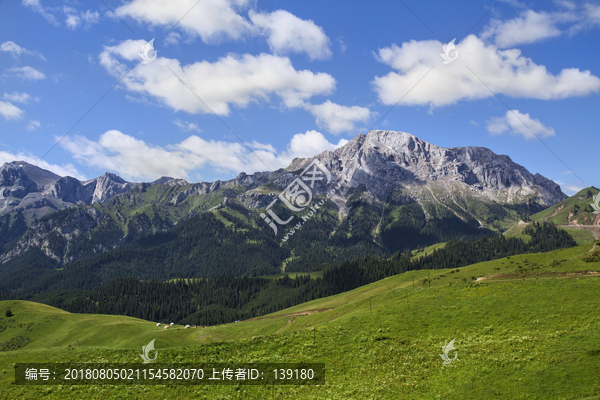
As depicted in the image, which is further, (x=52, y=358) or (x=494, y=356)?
(x=52, y=358)

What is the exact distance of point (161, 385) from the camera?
30.3m

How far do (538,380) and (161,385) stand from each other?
3275 cm

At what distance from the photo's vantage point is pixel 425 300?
5234 cm

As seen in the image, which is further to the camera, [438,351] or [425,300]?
[425,300]

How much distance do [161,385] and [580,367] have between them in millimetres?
36429

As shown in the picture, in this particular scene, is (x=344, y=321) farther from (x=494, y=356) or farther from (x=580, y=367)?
(x=580, y=367)

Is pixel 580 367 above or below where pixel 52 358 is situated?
below

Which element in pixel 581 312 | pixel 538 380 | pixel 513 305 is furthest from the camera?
pixel 513 305

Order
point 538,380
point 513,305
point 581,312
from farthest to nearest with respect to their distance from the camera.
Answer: point 513,305 < point 581,312 < point 538,380

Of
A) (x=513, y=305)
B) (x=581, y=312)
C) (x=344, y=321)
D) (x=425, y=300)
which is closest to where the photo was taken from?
(x=581, y=312)

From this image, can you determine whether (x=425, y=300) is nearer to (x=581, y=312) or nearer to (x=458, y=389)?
(x=581, y=312)

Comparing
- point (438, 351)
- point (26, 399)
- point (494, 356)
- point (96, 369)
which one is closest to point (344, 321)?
point (438, 351)

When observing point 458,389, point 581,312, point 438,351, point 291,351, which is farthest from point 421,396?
point 581,312

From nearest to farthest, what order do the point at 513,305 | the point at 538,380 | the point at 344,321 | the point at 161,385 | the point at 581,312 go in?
1. the point at 538,380
2. the point at 161,385
3. the point at 581,312
4. the point at 513,305
5. the point at 344,321
